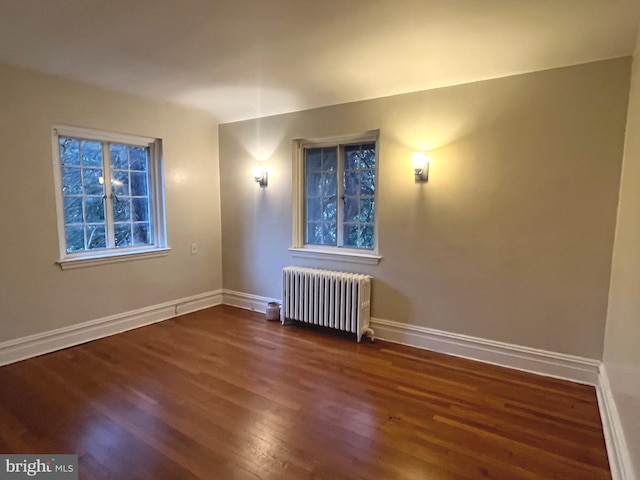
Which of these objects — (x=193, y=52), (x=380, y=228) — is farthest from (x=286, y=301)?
(x=193, y=52)

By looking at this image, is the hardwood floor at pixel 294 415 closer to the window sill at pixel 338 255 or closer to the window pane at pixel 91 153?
the window sill at pixel 338 255

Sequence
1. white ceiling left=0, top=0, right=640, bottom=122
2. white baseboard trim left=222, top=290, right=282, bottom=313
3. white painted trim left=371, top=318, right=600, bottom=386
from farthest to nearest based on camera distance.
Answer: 1. white baseboard trim left=222, top=290, right=282, bottom=313
2. white painted trim left=371, top=318, right=600, bottom=386
3. white ceiling left=0, top=0, right=640, bottom=122

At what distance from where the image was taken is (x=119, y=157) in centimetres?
376

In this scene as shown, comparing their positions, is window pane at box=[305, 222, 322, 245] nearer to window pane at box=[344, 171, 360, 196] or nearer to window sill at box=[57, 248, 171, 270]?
window pane at box=[344, 171, 360, 196]

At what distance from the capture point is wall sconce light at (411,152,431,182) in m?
3.15

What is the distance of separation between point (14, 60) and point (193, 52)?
1475 millimetres

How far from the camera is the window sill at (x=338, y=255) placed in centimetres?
357

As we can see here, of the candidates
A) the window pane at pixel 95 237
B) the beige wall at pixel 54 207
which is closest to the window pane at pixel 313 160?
the beige wall at pixel 54 207

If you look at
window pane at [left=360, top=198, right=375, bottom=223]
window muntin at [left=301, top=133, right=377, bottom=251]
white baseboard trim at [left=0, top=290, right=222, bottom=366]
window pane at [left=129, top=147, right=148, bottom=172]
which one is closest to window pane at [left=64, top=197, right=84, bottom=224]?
window pane at [left=129, top=147, right=148, bottom=172]

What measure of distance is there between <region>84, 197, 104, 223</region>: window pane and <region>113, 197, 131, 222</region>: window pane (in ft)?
0.42

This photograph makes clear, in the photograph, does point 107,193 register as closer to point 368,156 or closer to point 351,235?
point 351,235

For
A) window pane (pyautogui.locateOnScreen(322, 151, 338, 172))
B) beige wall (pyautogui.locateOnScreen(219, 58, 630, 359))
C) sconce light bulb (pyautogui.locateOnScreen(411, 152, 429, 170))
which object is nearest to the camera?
beige wall (pyautogui.locateOnScreen(219, 58, 630, 359))

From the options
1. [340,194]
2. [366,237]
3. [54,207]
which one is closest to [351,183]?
[340,194]

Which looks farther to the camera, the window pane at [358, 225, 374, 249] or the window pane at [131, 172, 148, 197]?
the window pane at [131, 172, 148, 197]
